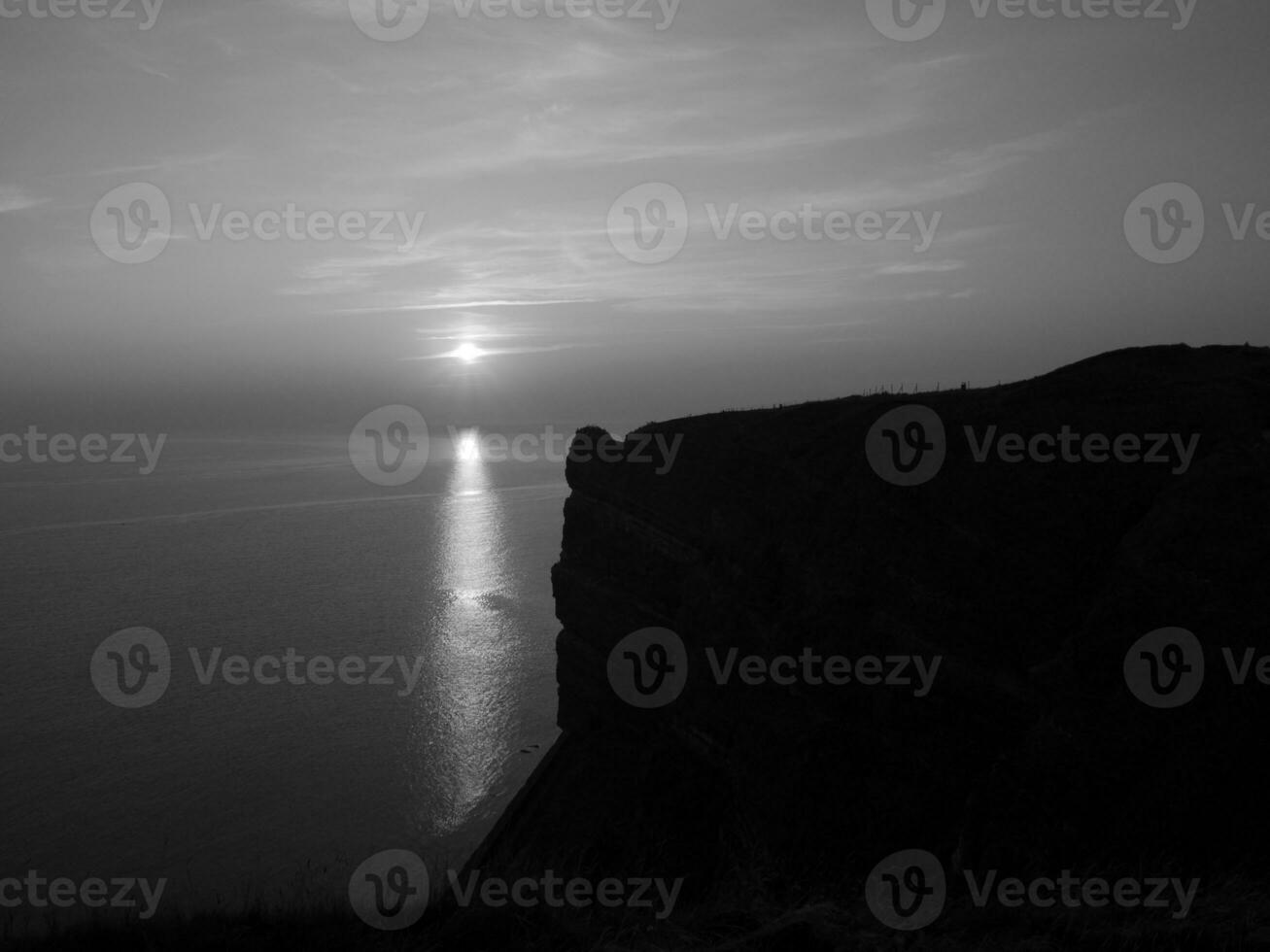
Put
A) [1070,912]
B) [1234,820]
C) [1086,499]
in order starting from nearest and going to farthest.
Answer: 1. [1070,912]
2. [1234,820]
3. [1086,499]

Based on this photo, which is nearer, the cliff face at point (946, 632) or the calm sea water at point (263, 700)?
the cliff face at point (946, 632)

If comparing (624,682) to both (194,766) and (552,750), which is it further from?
(194,766)

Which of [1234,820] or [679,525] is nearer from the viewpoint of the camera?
[1234,820]

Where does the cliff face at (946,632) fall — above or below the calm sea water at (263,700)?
above

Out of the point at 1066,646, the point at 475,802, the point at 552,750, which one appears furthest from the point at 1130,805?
the point at 475,802
